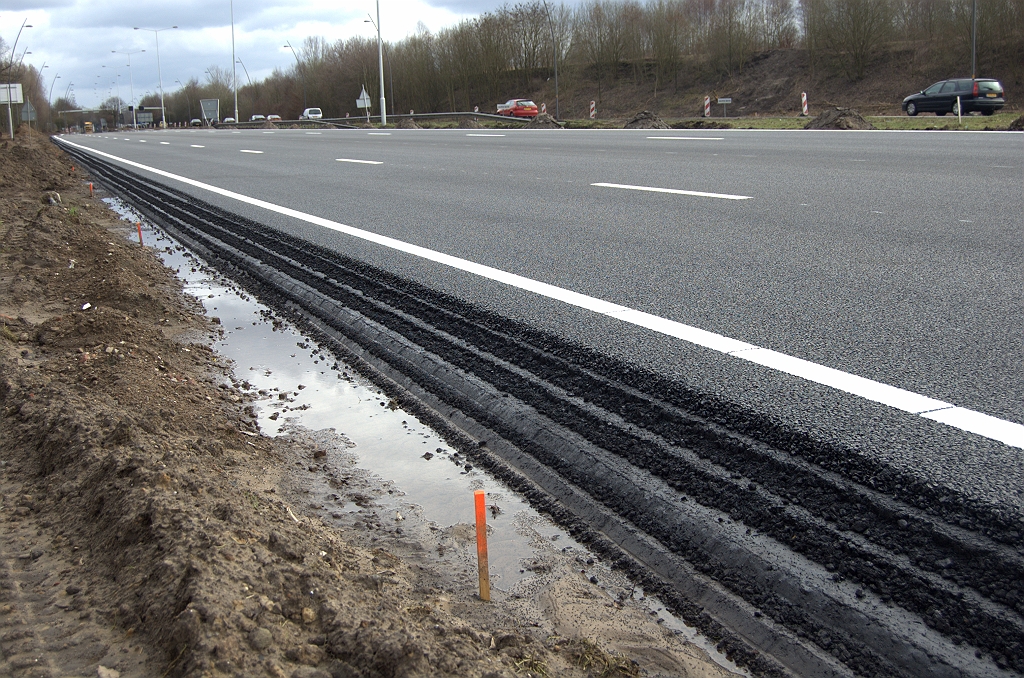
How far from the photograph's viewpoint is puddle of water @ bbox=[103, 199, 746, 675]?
2486 millimetres

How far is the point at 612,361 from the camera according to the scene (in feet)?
11.4

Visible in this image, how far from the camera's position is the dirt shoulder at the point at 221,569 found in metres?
1.87

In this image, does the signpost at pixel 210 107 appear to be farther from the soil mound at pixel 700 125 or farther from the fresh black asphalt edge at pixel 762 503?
the fresh black asphalt edge at pixel 762 503

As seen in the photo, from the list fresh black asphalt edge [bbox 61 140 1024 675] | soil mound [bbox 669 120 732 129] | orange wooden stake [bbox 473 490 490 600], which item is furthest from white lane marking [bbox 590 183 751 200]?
soil mound [bbox 669 120 732 129]

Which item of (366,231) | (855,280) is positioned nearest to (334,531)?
(855,280)

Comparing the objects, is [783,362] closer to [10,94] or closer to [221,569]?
[221,569]

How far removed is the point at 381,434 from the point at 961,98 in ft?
92.2

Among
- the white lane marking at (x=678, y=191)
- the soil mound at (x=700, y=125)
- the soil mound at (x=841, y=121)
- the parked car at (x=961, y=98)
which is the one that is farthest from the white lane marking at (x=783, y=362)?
the parked car at (x=961, y=98)

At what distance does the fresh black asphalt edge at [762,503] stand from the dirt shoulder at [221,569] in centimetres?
31

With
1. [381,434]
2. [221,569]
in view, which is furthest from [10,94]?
[221,569]

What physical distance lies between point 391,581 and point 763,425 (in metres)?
1.30

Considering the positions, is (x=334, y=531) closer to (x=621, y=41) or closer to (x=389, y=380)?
(x=389, y=380)

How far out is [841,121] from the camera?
2125cm

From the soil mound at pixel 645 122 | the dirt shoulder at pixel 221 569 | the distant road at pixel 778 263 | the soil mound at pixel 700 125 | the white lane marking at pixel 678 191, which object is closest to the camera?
the dirt shoulder at pixel 221 569
